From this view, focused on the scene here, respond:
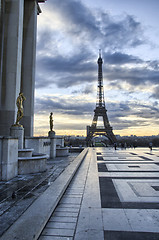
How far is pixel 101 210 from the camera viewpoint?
4.88 m

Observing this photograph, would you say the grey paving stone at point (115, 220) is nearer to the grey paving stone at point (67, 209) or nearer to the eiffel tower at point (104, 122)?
the grey paving stone at point (67, 209)

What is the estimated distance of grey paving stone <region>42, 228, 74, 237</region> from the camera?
365cm

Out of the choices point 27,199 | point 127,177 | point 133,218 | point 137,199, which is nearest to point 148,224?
point 133,218

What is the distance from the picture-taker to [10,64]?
16391 mm

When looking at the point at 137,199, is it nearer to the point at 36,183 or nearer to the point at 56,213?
the point at 56,213

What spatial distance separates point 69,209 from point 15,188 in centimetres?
254

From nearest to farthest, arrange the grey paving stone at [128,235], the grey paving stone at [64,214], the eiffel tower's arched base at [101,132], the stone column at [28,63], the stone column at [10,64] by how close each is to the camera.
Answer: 1. the grey paving stone at [128,235]
2. the grey paving stone at [64,214]
3. the stone column at [10,64]
4. the stone column at [28,63]
5. the eiffel tower's arched base at [101,132]

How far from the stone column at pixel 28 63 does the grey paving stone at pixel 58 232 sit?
18302 millimetres

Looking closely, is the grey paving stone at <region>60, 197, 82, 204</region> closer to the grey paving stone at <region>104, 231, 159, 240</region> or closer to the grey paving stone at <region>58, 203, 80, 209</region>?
the grey paving stone at <region>58, 203, 80, 209</region>

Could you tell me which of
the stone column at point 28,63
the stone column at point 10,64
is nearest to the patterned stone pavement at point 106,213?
the stone column at point 10,64

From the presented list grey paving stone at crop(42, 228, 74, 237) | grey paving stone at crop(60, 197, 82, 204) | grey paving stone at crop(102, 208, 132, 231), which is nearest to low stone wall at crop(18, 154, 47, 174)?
grey paving stone at crop(60, 197, 82, 204)

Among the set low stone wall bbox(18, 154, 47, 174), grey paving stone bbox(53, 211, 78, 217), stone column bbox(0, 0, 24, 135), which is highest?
stone column bbox(0, 0, 24, 135)

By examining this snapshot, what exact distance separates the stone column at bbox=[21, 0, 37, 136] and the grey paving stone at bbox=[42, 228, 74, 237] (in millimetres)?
18302

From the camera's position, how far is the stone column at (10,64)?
53.4ft
